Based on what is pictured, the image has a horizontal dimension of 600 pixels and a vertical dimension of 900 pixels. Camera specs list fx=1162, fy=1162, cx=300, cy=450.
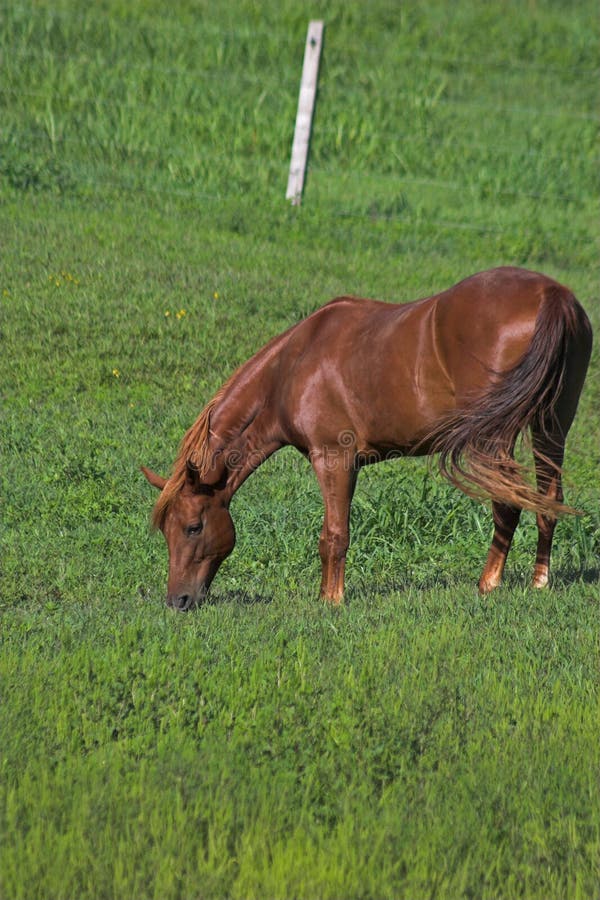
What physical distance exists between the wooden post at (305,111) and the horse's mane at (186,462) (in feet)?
26.8

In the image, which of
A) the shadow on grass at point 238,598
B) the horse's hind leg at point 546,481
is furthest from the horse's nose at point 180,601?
the horse's hind leg at point 546,481

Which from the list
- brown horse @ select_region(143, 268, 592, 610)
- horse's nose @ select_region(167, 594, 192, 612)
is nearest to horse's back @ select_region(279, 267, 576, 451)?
brown horse @ select_region(143, 268, 592, 610)

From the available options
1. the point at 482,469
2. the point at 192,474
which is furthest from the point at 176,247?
the point at 482,469

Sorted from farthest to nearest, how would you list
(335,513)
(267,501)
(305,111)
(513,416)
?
(305,111)
(267,501)
(335,513)
(513,416)

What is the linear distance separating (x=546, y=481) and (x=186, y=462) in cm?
201

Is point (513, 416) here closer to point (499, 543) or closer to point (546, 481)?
point (546, 481)

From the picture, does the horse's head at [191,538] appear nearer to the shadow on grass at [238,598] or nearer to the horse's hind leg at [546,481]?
the shadow on grass at [238,598]

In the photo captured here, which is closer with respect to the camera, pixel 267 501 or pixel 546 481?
pixel 546 481

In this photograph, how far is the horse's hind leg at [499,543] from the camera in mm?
6703

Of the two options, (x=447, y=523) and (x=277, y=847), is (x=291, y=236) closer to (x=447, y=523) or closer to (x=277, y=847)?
(x=447, y=523)

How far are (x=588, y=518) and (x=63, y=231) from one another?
288 inches

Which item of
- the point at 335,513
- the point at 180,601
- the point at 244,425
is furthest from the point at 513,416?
the point at 180,601

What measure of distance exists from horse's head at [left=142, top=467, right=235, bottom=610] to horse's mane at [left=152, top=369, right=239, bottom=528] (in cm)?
1

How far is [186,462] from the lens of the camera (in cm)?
638
